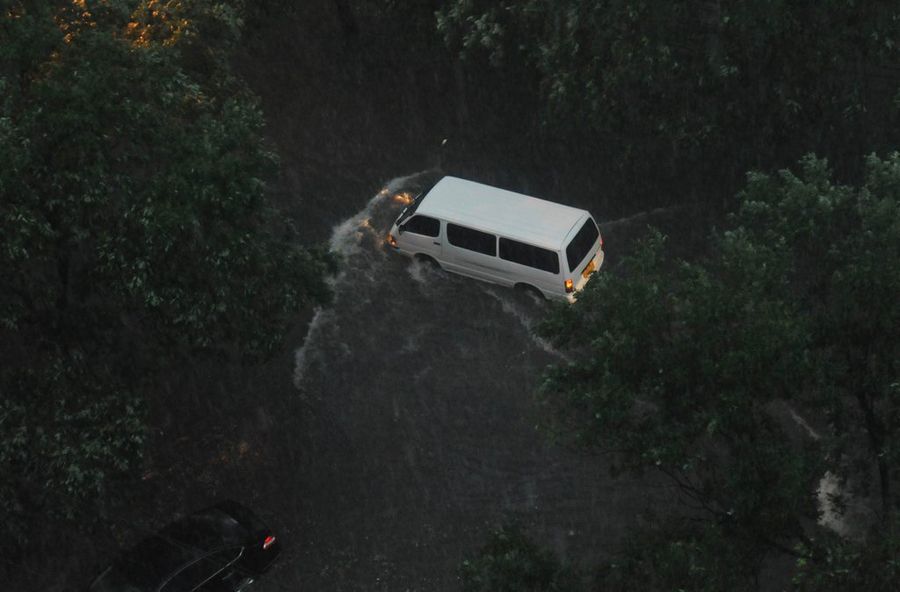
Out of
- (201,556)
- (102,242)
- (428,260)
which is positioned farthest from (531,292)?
(102,242)

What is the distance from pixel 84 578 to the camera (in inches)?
627

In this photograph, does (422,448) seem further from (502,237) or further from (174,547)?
(502,237)

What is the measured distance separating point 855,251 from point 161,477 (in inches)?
436

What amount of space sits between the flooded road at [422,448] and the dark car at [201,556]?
0.61m

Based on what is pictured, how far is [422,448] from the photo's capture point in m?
17.5

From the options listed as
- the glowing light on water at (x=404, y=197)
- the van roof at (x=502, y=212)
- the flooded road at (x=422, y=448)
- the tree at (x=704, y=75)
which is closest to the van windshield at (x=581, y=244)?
the van roof at (x=502, y=212)

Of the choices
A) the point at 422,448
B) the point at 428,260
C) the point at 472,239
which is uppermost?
the point at 472,239

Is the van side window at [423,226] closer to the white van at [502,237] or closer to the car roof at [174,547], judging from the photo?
the white van at [502,237]

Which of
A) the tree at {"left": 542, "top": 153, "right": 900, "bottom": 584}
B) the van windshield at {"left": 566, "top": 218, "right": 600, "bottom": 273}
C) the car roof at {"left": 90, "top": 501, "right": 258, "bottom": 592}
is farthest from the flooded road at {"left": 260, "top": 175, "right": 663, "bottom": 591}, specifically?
the tree at {"left": 542, "top": 153, "right": 900, "bottom": 584}

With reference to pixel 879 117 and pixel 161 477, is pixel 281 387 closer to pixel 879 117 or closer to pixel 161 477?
pixel 161 477

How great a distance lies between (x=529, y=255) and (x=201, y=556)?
26.3ft

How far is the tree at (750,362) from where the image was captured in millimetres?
10945

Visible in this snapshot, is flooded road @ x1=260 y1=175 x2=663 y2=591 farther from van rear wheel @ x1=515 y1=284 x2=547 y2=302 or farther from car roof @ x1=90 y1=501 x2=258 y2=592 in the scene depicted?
car roof @ x1=90 y1=501 x2=258 y2=592

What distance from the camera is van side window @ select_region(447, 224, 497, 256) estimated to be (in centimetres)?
1986
